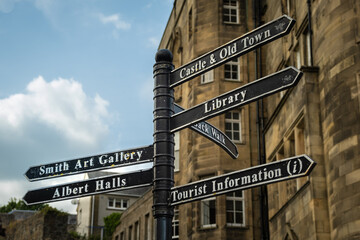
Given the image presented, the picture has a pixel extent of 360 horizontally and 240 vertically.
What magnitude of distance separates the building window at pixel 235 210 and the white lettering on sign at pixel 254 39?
17366 millimetres

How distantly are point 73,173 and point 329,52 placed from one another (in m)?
8.41

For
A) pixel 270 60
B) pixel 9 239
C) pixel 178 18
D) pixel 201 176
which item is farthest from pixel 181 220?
pixel 9 239

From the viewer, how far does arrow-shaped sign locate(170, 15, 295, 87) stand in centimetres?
795

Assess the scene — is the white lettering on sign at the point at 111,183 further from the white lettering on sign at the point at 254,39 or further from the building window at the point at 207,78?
the building window at the point at 207,78

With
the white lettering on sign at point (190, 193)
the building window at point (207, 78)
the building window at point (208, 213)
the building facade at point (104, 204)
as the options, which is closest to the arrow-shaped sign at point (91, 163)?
the white lettering on sign at point (190, 193)

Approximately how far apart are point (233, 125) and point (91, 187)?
18456 mm

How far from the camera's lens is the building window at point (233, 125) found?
26.8 meters

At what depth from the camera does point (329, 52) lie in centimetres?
1532

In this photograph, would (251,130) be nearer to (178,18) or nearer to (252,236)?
(252,236)

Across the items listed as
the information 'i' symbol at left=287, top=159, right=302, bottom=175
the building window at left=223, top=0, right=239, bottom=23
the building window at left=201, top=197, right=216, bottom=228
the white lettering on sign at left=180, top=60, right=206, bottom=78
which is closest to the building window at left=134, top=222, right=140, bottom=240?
the building window at left=201, top=197, right=216, bottom=228

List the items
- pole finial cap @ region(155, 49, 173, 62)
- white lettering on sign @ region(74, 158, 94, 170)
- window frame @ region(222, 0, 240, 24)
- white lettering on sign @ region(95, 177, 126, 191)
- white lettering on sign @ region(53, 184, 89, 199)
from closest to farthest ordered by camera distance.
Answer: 1. white lettering on sign @ region(95, 177, 126, 191)
2. white lettering on sign @ region(53, 184, 89, 199)
3. pole finial cap @ region(155, 49, 173, 62)
4. white lettering on sign @ region(74, 158, 94, 170)
5. window frame @ region(222, 0, 240, 24)

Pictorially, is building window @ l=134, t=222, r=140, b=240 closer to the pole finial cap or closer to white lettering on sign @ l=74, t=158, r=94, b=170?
white lettering on sign @ l=74, t=158, r=94, b=170

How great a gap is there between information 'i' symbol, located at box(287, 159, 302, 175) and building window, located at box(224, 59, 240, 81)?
20.1 m

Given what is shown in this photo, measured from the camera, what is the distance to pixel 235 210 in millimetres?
25266
